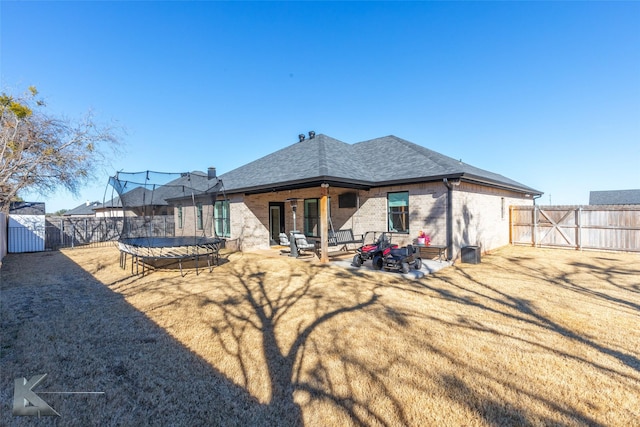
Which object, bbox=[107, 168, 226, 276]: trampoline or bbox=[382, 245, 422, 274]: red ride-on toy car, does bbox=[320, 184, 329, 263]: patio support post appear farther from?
bbox=[107, 168, 226, 276]: trampoline

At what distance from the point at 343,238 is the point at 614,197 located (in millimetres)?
37141

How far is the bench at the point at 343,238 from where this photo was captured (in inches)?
379

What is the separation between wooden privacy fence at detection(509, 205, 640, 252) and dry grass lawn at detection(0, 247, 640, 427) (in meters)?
6.21

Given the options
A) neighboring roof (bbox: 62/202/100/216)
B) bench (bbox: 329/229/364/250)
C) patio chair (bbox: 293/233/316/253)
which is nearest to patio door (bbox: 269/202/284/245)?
patio chair (bbox: 293/233/316/253)

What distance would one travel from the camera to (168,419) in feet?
7.37

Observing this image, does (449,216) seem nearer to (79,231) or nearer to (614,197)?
(79,231)

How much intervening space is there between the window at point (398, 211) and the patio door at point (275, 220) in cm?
568

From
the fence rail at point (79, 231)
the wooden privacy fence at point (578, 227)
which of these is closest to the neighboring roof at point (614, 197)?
the wooden privacy fence at point (578, 227)

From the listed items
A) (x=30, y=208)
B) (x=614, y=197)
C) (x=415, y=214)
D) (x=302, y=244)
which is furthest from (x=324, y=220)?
(x=614, y=197)

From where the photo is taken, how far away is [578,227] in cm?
1138

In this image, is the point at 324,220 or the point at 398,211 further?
the point at 398,211

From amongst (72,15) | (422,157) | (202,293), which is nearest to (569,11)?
(422,157)

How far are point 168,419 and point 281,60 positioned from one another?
15.4 m

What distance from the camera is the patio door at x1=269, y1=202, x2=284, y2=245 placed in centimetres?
1330
